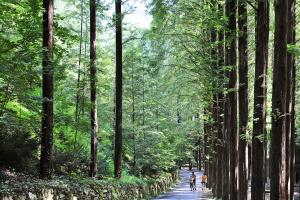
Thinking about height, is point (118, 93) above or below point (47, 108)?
above

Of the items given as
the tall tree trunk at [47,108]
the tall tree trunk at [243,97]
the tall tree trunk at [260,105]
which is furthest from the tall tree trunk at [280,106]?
the tall tree trunk at [47,108]

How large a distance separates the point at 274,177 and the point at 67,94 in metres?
14.8

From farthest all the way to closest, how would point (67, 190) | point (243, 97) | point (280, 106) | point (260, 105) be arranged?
point (243, 97)
point (67, 190)
point (260, 105)
point (280, 106)

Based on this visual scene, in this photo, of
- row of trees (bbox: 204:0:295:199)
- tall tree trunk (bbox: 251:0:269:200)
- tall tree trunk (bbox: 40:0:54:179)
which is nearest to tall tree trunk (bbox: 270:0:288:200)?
row of trees (bbox: 204:0:295:199)

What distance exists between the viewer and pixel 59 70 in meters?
13.1

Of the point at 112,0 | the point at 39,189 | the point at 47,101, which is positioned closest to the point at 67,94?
the point at 112,0

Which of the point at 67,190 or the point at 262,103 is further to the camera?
the point at 67,190

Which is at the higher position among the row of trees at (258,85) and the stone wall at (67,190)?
the row of trees at (258,85)

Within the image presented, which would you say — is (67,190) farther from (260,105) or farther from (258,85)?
(258,85)

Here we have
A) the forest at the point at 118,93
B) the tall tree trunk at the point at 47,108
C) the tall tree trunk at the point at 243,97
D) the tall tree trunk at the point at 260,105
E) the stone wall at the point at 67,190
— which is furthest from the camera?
the tall tree trunk at the point at 243,97

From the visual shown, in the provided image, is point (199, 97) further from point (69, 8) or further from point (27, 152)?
point (27, 152)

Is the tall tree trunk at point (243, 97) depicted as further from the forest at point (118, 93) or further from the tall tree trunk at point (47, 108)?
the tall tree trunk at point (47, 108)

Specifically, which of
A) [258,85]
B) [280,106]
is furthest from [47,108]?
[280,106]

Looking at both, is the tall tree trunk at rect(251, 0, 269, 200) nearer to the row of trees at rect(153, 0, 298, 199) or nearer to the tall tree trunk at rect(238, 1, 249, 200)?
the row of trees at rect(153, 0, 298, 199)
